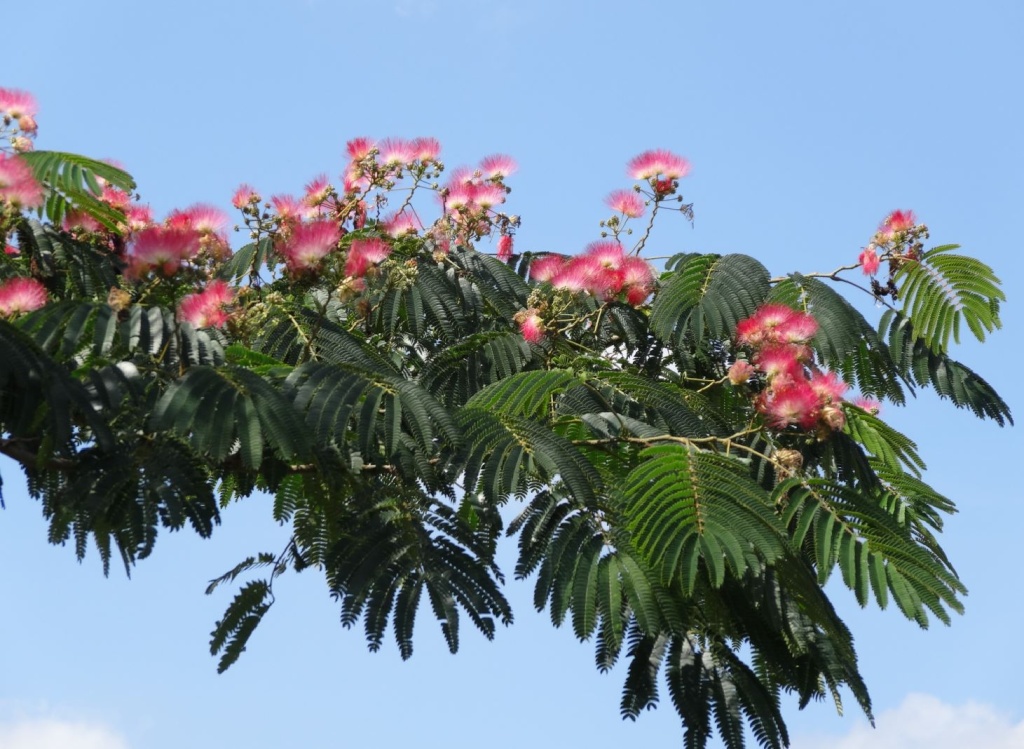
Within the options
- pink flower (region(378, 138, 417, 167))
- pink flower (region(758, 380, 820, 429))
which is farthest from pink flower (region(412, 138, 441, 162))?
pink flower (region(758, 380, 820, 429))

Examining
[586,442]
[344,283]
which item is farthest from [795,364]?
[344,283]

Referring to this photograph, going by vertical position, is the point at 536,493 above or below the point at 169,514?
above

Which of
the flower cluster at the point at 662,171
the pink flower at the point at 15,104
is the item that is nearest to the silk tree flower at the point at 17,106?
the pink flower at the point at 15,104

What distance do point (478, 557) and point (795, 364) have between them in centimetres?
120

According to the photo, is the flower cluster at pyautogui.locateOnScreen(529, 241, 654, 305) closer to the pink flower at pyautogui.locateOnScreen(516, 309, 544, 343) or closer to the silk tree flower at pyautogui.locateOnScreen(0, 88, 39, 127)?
the pink flower at pyautogui.locateOnScreen(516, 309, 544, 343)

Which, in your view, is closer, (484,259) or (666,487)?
(666,487)

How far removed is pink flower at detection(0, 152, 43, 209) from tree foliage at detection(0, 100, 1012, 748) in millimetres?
19

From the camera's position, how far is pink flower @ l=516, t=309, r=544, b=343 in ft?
18.6

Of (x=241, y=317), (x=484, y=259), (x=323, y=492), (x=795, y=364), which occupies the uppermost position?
(x=484, y=259)

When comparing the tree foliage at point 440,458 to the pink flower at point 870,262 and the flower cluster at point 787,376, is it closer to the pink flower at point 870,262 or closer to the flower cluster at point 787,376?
the flower cluster at point 787,376

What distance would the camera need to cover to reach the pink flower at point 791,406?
15.7 ft

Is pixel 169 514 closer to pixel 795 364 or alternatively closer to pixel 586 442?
pixel 586 442

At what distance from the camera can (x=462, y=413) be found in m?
4.59

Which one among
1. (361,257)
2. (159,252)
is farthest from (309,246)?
(159,252)
